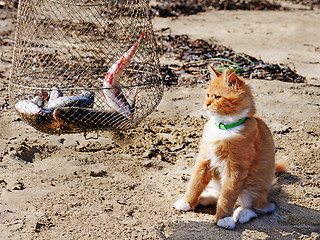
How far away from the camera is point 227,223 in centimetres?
303

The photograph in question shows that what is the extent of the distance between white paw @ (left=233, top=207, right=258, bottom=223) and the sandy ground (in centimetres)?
6

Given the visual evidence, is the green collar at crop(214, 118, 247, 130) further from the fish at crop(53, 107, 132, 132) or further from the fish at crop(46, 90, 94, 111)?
the fish at crop(46, 90, 94, 111)

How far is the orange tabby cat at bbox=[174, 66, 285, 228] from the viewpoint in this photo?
9.87 ft

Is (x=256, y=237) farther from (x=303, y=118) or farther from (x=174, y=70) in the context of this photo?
(x=174, y=70)

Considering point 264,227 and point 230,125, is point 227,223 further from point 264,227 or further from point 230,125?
point 230,125

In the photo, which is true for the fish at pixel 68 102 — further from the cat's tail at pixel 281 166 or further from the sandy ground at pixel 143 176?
the cat's tail at pixel 281 166

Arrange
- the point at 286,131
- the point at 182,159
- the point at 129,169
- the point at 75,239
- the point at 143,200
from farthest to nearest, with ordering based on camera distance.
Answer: the point at 286,131 < the point at 182,159 < the point at 129,169 < the point at 143,200 < the point at 75,239

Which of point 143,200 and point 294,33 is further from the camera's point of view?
point 294,33

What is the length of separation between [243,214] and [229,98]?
0.91 m

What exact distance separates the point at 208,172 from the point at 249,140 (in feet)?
1.35

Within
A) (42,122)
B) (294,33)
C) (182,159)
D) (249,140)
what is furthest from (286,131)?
(294,33)

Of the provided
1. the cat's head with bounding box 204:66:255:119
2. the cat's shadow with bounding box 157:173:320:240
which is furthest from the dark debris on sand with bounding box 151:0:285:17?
the cat's shadow with bounding box 157:173:320:240

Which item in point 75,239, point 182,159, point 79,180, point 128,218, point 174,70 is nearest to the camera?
point 75,239

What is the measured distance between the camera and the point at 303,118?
497 centimetres
